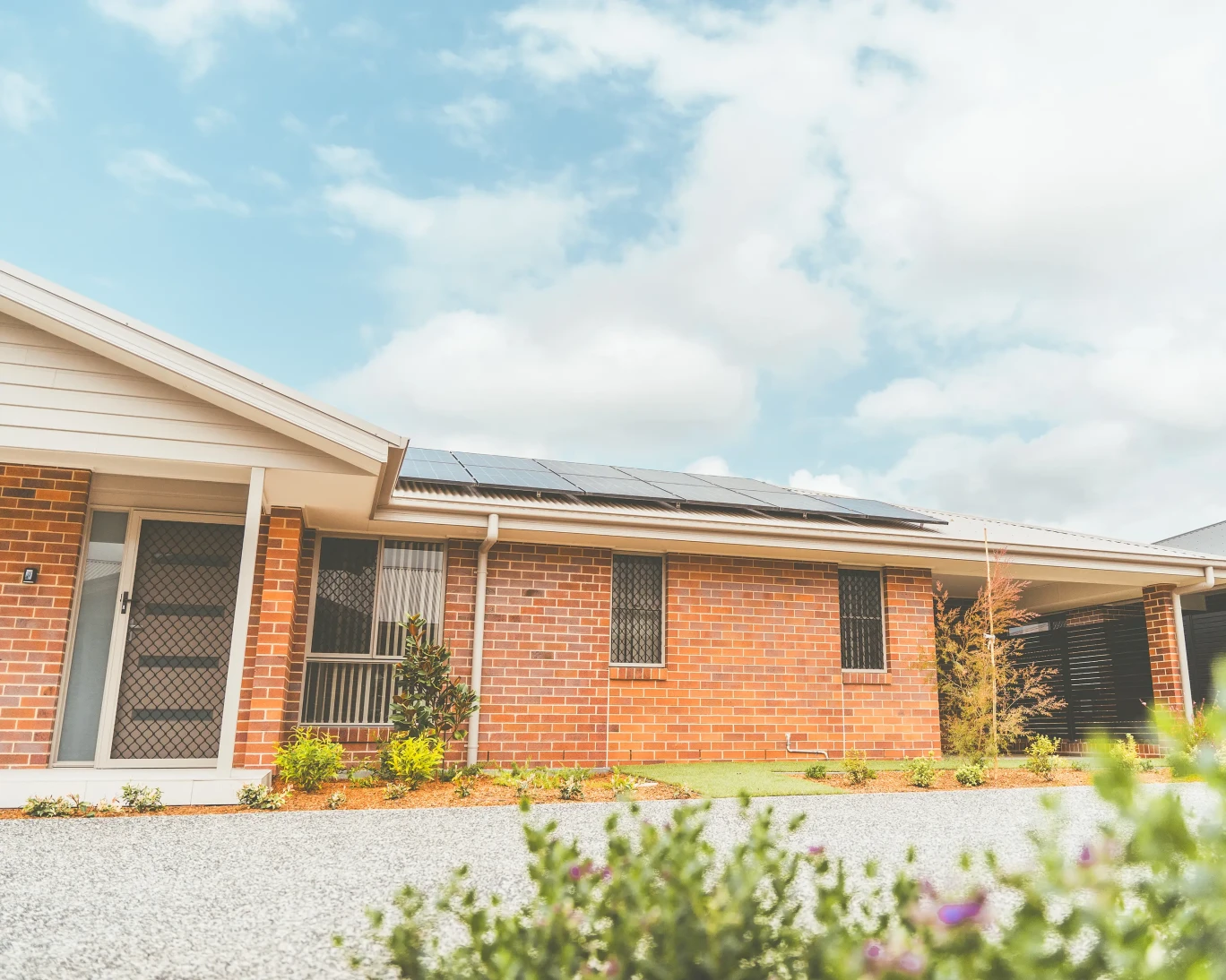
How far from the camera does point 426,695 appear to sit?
8359 mm

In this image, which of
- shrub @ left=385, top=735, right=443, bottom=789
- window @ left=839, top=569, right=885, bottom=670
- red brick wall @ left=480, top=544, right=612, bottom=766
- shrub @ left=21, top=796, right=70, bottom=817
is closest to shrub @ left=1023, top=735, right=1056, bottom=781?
window @ left=839, top=569, right=885, bottom=670

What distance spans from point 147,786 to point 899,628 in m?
8.30

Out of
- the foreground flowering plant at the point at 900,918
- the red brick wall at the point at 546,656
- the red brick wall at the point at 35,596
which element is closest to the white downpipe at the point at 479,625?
the red brick wall at the point at 546,656

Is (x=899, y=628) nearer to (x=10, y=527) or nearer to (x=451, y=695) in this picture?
(x=451, y=695)

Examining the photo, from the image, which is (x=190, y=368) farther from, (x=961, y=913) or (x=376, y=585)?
(x=961, y=913)

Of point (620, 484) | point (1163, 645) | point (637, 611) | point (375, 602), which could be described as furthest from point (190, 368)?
point (1163, 645)

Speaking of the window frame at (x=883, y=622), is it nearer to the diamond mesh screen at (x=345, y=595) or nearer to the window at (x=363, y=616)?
the window at (x=363, y=616)

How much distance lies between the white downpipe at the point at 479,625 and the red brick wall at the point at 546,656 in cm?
15

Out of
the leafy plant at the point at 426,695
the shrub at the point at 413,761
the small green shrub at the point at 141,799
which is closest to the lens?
the small green shrub at the point at 141,799

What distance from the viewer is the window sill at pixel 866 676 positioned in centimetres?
1045

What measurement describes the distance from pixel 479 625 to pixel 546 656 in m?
0.87

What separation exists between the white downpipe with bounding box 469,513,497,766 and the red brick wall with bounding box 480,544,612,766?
0.15m

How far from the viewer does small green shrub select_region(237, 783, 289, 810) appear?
255 inches

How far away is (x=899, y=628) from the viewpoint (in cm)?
1069
